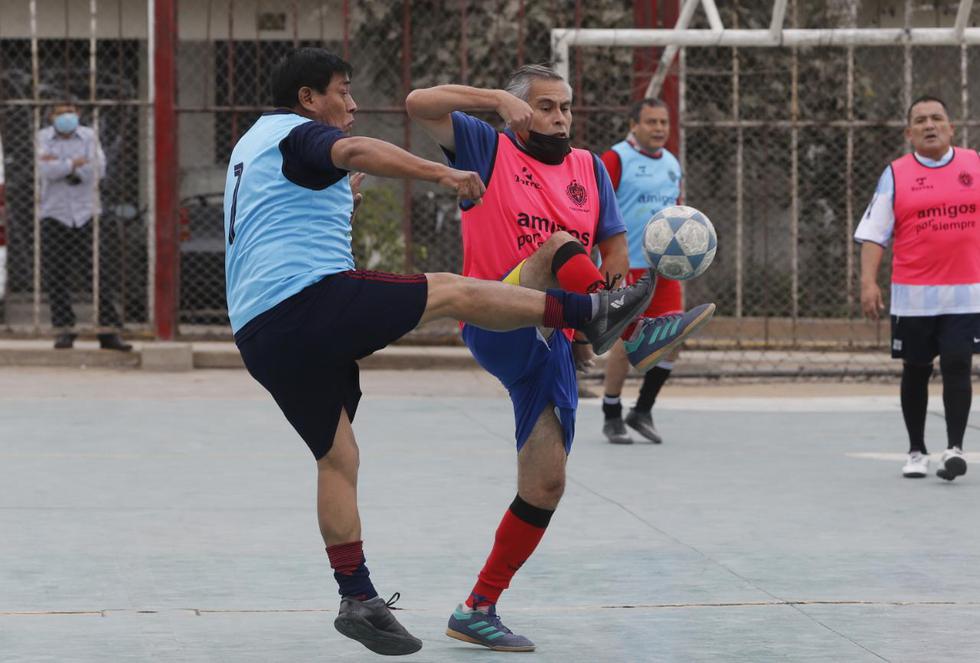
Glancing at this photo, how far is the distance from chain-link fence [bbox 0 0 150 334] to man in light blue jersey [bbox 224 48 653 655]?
894cm

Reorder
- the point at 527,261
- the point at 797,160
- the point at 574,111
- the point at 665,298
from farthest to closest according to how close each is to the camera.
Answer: the point at 797,160 → the point at 574,111 → the point at 665,298 → the point at 527,261

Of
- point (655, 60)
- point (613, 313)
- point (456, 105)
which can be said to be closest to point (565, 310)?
point (613, 313)

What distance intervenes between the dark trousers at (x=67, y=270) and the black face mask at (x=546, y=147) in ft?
30.8

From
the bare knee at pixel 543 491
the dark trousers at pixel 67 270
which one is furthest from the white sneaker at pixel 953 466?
the dark trousers at pixel 67 270

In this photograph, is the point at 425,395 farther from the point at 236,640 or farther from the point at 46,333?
the point at 236,640

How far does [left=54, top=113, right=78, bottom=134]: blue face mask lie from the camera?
46.4 feet

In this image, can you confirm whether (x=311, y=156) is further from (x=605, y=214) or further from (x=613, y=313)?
(x=605, y=214)

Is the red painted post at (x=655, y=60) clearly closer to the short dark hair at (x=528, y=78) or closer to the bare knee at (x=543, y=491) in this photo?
the short dark hair at (x=528, y=78)

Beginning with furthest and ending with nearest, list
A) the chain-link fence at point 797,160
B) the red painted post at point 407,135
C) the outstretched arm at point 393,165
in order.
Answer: the chain-link fence at point 797,160 → the red painted post at point 407,135 → the outstretched arm at point 393,165

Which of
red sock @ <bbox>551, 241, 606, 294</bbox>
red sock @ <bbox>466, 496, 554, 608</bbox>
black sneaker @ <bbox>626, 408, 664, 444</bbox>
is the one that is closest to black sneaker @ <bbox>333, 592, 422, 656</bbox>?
red sock @ <bbox>466, 496, 554, 608</bbox>

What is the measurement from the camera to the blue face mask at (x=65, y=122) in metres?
14.1

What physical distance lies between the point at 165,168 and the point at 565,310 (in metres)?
9.96

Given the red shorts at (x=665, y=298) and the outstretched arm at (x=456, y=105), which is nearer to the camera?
the outstretched arm at (x=456, y=105)

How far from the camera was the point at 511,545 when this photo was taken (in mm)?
5473
